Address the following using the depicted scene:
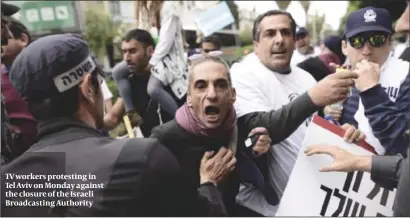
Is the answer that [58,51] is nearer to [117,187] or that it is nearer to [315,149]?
[117,187]

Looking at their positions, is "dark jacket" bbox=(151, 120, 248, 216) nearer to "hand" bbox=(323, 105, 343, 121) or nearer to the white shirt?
the white shirt

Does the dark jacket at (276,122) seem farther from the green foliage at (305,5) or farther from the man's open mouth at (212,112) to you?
the green foliage at (305,5)

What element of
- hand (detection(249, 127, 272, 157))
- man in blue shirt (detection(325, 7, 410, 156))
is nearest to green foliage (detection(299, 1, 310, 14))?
man in blue shirt (detection(325, 7, 410, 156))

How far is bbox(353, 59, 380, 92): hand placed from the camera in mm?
2130

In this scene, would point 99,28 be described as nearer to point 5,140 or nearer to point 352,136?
Result: point 5,140

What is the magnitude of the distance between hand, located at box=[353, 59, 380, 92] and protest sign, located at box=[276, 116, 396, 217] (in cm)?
23

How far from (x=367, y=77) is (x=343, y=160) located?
1.17ft

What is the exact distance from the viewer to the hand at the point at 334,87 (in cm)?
214

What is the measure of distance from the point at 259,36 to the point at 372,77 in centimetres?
76

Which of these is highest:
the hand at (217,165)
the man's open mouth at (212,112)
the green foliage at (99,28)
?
the man's open mouth at (212,112)

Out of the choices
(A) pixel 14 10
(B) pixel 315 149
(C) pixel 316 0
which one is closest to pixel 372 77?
(B) pixel 315 149

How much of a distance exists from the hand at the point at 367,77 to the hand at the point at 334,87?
0.08 ft

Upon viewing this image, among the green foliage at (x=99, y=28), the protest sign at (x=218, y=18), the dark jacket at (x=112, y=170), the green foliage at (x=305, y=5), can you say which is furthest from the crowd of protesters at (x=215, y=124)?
the green foliage at (x=99, y=28)

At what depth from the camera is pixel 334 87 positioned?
2139 millimetres
